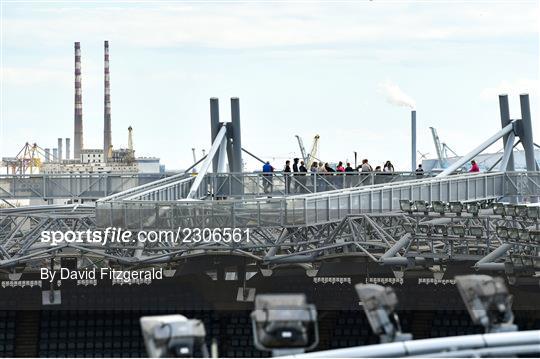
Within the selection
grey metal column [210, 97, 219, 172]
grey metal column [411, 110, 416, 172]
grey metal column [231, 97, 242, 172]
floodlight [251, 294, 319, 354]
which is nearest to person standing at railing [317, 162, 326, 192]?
grey metal column [231, 97, 242, 172]

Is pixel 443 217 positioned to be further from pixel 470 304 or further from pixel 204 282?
pixel 470 304

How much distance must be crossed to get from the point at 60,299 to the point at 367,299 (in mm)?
38937

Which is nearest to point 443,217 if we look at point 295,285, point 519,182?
point 295,285

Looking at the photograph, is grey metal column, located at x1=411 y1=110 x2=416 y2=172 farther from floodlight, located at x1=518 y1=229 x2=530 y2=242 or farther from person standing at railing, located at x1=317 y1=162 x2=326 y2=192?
floodlight, located at x1=518 y1=229 x2=530 y2=242

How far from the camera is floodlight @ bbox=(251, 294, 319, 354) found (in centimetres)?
1750

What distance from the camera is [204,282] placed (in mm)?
52969

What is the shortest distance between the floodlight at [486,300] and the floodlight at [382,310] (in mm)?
940

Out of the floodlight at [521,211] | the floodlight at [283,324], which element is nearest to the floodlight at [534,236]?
the floodlight at [521,211]

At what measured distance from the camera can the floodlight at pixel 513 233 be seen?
43094mm

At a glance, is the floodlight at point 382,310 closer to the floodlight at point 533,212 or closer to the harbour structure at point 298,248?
the harbour structure at point 298,248

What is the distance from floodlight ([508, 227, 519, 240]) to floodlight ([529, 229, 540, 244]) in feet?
1.68

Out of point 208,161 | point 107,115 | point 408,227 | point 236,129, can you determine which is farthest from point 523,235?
point 107,115

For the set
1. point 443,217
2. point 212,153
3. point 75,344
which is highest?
point 212,153

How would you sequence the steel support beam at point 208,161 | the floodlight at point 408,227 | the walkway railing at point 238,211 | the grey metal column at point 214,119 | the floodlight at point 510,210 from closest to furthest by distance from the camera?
the floodlight at point 510,210, the walkway railing at point 238,211, the floodlight at point 408,227, the steel support beam at point 208,161, the grey metal column at point 214,119
